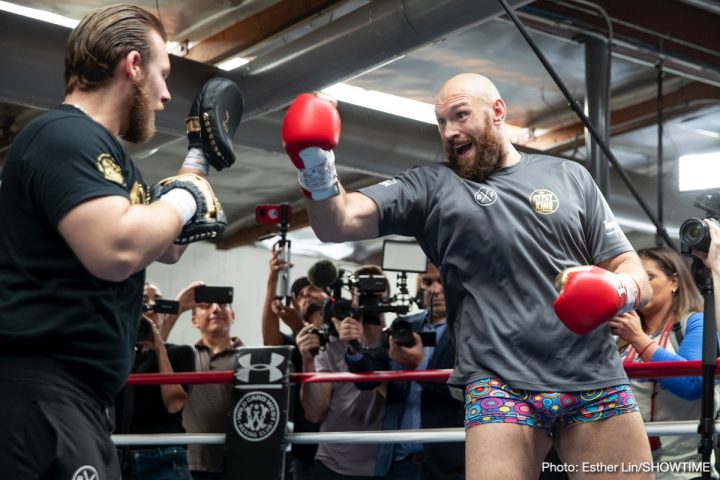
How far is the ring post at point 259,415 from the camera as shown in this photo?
314cm

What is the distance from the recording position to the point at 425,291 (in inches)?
160

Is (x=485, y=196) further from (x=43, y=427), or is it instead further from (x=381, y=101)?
(x=381, y=101)

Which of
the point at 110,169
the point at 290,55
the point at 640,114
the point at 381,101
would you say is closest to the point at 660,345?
the point at 110,169

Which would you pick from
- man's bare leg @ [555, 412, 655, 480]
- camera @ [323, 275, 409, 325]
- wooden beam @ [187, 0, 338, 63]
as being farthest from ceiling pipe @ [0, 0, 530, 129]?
man's bare leg @ [555, 412, 655, 480]

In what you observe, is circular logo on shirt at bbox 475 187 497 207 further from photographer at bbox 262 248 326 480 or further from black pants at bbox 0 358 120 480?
photographer at bbox 262 248 326 480

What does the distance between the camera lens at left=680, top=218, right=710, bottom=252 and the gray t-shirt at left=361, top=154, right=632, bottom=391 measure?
1.08 feet

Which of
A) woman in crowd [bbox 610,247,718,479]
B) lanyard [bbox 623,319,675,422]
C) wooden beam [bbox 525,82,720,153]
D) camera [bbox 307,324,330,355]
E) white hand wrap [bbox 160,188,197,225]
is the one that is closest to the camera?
white hand wrap [bbox 160,188,197,225]

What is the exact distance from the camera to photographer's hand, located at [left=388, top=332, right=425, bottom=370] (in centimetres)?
356

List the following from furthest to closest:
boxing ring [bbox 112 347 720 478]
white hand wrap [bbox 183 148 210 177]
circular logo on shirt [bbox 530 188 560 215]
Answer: boxing ring [bbox 112 347 720 478] → circular logo on shirt [bbox 530 188 560 215] → white hand wrap [bbox 183 148 210 177]

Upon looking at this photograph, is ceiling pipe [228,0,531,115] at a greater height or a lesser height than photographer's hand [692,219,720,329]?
greater

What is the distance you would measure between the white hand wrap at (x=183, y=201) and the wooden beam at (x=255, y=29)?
3.64m

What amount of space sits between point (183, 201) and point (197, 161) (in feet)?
0.91

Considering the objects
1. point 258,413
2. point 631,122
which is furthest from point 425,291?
point 631,122

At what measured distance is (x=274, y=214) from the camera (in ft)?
13.2
